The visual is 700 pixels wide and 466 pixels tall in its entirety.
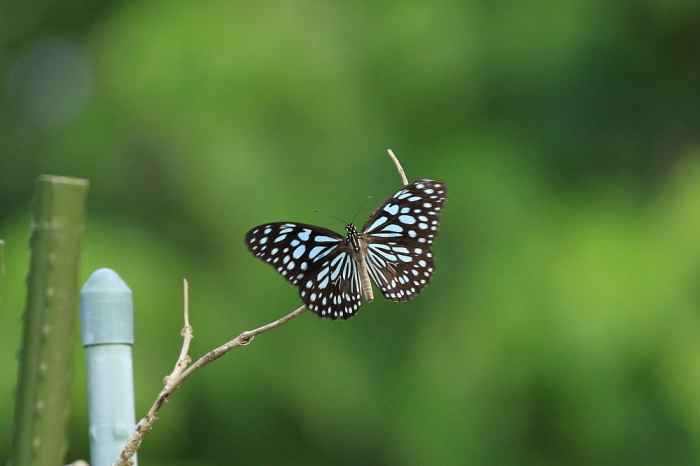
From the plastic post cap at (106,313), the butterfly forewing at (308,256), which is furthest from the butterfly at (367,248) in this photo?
the plastic post cap at (106,313)

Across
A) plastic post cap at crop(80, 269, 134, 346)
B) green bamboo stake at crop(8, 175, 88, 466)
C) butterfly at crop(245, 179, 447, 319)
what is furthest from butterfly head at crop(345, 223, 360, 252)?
green bamboo stake at crop(8, 175, 88, 466)

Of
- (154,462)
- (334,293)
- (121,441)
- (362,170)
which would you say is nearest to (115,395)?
(121,441)

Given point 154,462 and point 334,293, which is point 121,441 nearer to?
point 334,293

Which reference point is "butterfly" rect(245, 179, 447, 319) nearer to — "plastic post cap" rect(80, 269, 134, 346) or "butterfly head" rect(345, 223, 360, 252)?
"butterfly head" rect(345, 223, 360, 252)

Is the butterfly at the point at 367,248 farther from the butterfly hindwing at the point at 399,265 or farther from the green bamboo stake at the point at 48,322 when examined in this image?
the green bamboo stake at the point at 48,322

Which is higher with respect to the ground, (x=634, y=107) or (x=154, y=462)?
(x=634, y=107)

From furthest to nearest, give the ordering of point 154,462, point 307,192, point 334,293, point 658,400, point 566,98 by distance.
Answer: point 566,98, point 307,192, point 154,462, point 658,400, point 334,293
